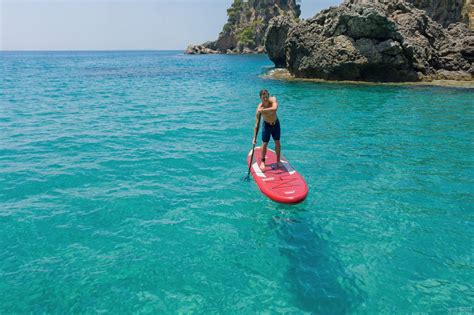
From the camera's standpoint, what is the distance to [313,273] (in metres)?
7.38

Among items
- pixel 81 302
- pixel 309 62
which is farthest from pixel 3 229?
pixel 309 62

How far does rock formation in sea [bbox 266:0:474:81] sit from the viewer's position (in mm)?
36000

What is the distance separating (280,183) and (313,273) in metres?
3.11

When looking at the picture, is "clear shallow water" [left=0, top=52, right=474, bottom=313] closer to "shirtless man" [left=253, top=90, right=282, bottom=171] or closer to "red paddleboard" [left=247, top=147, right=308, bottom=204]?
"red paddleboard" [left=247, top=147, right=308, bottom=204]

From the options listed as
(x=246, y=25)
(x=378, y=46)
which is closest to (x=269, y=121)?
(x=378, y=46)

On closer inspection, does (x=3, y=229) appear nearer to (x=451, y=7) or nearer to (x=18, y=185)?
(x=18, y=185)

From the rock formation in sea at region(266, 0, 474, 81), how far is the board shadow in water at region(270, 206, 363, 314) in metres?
32.1

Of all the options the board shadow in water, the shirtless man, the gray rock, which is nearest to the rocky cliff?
the gray rock

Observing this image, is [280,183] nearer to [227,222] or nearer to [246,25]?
[227,222]

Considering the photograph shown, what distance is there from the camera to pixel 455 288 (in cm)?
689

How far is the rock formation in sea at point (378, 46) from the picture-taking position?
3600cm

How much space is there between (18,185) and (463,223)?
44.4 feet

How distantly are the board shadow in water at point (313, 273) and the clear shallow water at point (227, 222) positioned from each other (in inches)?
1.2

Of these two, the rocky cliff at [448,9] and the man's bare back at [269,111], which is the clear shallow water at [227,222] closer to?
the man's bare back at [269,111]
